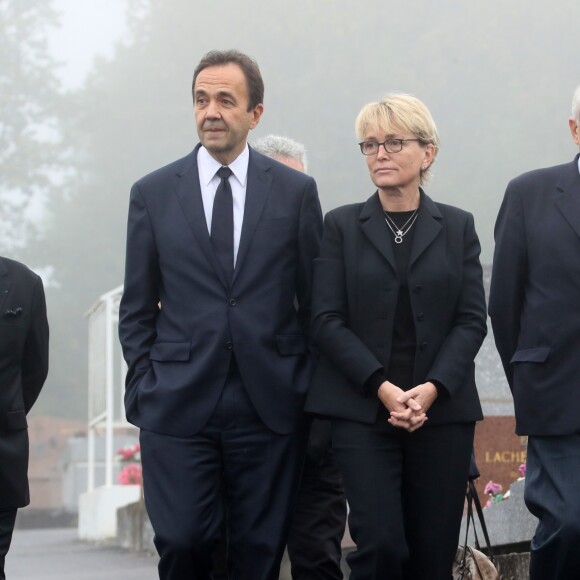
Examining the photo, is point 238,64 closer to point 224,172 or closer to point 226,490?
point 224,172

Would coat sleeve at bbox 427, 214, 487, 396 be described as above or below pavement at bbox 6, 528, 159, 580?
above

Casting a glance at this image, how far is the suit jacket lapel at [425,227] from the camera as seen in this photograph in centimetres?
582

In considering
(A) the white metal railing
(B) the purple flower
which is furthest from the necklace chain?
(A) the white metal railing

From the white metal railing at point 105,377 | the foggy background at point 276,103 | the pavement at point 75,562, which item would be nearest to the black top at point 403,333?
the pavement at point 75,562

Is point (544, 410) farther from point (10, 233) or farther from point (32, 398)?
point (10, 233)

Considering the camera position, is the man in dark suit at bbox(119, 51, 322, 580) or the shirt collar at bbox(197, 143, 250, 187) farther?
the shirt collar at bbox(197, 143, 250, 187)

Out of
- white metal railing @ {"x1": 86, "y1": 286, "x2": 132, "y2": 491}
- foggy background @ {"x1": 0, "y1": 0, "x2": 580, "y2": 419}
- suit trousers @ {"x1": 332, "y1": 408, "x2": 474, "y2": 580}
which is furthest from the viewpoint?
foggy background @ {"x1": 0, "y1": 0, "x2": 580, "y2": 419}

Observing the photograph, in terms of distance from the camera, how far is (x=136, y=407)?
19.3ft

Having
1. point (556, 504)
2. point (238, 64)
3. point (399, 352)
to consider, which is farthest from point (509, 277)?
point (238, 64)

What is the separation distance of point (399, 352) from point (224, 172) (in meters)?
0.97

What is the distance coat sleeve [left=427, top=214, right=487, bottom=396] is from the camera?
5.63m

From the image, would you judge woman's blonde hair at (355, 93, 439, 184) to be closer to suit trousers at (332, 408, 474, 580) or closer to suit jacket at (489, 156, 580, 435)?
suit jacket at (489, 156, 580, 435)

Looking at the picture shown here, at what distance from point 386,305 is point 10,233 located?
5176 centimetres

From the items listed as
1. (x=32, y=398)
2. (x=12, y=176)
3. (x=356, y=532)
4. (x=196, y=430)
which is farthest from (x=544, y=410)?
(x=12, y=176)
